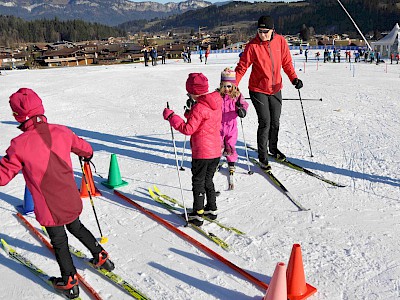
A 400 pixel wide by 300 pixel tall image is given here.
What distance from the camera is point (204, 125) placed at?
3.99m

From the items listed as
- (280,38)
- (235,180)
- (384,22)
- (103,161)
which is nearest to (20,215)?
(103,161)

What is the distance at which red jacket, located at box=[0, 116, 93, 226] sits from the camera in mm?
2750

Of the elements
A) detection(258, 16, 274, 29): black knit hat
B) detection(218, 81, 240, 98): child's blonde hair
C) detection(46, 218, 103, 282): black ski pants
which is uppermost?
detection(258, 16, 274, 29): black knit hat

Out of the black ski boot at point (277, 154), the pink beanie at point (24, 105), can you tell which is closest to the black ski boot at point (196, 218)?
the pink beanie at point (24, 105)

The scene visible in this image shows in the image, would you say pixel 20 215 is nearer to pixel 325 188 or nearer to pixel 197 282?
pixel 197 282

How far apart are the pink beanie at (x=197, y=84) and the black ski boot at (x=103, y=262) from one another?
1.82 meters

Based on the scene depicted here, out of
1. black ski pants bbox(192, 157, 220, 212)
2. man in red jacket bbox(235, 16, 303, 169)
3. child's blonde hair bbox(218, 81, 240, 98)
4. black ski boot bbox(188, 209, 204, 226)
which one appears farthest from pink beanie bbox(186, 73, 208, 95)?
man in red jacket bbox(235, 16, 303, 169)

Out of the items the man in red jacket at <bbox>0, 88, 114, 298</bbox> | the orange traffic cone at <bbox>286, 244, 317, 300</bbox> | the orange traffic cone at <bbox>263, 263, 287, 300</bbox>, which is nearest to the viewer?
the orange traffic cone at <bbox>263, 263, 287, 300</bbox>

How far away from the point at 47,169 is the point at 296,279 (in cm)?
212

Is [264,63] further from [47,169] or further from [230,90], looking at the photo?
[47,169]

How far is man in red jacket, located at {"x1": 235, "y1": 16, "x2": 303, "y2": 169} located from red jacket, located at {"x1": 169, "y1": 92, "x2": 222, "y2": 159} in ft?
5.28

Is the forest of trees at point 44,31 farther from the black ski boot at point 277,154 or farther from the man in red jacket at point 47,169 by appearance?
the man in red jacket at point 47,169

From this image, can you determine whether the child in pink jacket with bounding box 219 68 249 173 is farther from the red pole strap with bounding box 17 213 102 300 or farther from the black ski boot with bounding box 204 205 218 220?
the red pole strap with bounding box 17 213 102 300

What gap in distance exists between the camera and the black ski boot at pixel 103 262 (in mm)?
3377
